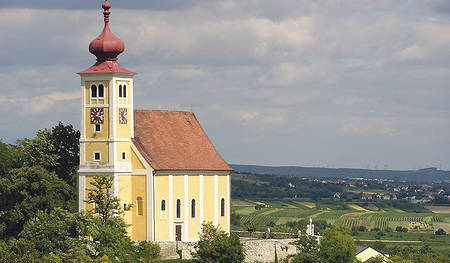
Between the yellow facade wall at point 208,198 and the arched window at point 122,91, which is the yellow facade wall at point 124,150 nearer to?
the arched window at point 122,91

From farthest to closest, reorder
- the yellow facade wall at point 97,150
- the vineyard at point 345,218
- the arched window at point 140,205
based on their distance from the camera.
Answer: the vineyard at point 345,218 < the arched window at point 140,205 < the yellow facade wall at point 97,150

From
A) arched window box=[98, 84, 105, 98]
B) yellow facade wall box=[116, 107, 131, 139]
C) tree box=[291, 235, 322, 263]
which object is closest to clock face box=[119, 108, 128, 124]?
yellow facade wall box=[116, 107, 131, 139]

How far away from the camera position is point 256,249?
231 feet

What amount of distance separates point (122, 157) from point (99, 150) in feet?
5.35

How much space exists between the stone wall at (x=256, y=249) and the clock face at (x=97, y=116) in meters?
9.22

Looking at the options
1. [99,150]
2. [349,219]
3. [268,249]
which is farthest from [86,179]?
[349,219]

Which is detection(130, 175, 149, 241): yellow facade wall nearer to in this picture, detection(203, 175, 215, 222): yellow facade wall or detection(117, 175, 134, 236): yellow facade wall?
detection(117, 175, 134, 236): yellow facade wall

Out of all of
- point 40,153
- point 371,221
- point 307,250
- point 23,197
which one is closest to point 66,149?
point 40,153

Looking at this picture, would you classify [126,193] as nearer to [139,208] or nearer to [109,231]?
[139,208]

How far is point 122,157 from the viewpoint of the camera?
228 ft

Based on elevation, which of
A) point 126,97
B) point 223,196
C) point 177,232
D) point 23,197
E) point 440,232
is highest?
point 126,97

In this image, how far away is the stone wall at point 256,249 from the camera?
222 ft

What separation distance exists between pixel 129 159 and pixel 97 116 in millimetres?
3687

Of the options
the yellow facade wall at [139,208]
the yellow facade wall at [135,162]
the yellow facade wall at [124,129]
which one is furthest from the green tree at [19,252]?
the yellow facade wall at [124,129]
